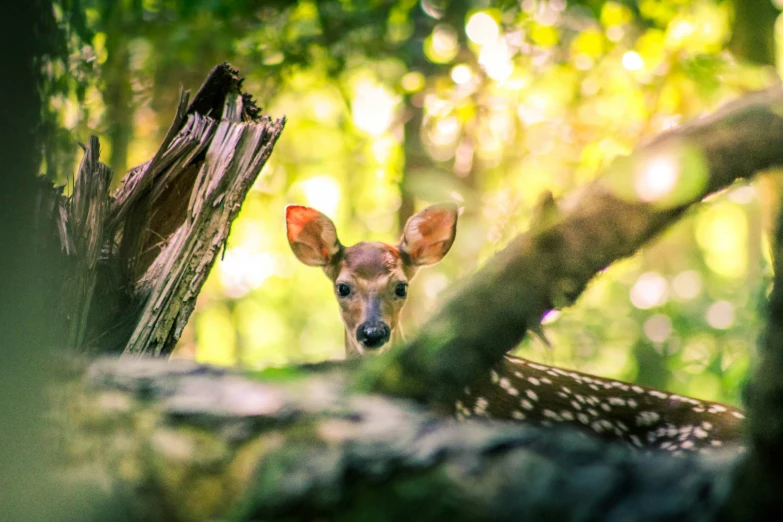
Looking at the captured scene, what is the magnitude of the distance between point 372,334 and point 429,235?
1.08 meters

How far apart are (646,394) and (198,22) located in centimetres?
443

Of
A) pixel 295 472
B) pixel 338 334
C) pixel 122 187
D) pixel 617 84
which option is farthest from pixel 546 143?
pixel 338 334

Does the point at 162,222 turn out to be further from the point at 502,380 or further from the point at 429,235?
the point at 429,235

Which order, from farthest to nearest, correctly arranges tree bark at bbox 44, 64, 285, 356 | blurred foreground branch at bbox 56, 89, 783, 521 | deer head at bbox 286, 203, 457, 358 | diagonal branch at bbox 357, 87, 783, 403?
deer head at bbox 286, 203, 457, 358, tree bark at bbox 44, 64, 285, 356, diagonal branch at bbox 357, 87, 783, 403, blurred foreground branch at bbox 56, 89, 783, 521

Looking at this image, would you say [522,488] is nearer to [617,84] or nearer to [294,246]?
[294,246]

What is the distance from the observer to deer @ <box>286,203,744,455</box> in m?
4.15

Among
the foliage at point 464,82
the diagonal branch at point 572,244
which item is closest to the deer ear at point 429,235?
the foliage at point 464,82

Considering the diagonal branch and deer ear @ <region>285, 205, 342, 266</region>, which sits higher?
deer ear @ <region>285, 205, 342, 266</region>

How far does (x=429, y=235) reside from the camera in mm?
5262

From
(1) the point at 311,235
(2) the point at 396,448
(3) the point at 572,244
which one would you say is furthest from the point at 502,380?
(2) the point at 396,448

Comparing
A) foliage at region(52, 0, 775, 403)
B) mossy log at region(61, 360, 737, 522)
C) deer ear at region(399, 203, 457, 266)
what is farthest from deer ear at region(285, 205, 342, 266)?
mossy log at region(61, 360, 737, 522)

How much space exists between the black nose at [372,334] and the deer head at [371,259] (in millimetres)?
27

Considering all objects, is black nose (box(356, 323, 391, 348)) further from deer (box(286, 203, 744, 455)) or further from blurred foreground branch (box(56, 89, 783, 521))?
blurred foreground branch (box(56, 89, 783, 521))

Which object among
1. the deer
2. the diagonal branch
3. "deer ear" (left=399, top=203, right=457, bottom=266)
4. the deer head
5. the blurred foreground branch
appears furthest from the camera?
"deer ear" (left=399, top=203, right=457, bottom=266)
